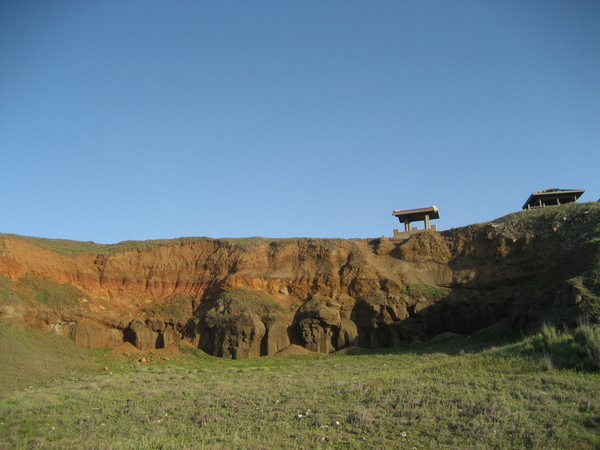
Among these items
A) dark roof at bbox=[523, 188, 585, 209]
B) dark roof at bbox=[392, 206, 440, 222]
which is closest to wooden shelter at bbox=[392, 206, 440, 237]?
dark roof at bbox=[392, 206, 440, 222]

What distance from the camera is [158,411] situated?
18.6 metres

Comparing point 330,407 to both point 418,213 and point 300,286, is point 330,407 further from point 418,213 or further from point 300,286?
point 418,213

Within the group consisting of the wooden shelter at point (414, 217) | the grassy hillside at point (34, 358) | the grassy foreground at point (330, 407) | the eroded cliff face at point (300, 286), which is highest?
the wooden shelter at point (414, 217)

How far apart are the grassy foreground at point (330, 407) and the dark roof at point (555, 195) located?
20495 mm

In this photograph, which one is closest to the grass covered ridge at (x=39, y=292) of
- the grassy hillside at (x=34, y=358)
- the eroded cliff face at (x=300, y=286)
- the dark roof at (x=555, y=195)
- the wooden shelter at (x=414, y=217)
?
the eroded cliff face at (x=300, y=286)

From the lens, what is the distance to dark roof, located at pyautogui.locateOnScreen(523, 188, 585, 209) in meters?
42.8

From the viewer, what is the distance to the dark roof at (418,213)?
4403 centimetres

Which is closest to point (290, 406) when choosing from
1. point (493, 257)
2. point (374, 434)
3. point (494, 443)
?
point (374, 434)

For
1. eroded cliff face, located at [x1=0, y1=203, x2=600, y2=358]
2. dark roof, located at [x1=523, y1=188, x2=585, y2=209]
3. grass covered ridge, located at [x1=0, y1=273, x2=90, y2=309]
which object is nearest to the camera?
grass covered ridge, located at [x1=0, y1=273, x2=90, y2=309]

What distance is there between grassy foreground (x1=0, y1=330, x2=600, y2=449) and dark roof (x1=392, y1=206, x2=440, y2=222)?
17.7 meters

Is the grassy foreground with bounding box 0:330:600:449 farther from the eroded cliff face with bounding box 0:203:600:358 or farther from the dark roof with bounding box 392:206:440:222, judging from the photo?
the dark roof with bounding box 392:206:440:222

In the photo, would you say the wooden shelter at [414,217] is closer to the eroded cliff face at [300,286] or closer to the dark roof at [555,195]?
the eroded cliff face at [300,286]

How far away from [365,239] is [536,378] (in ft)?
80.9

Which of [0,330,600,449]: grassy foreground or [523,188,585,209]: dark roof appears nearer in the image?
[0,330,600,449]: grassy foreground
